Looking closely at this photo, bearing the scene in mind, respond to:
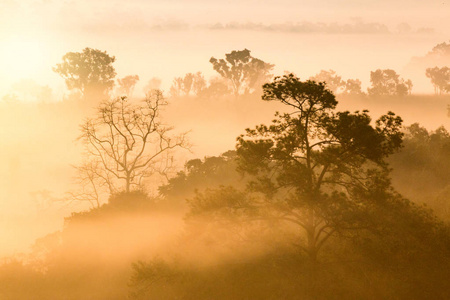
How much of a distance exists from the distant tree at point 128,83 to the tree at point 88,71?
185 ft

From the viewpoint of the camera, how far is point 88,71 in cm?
12850

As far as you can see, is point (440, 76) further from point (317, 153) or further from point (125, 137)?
point (317, 153)

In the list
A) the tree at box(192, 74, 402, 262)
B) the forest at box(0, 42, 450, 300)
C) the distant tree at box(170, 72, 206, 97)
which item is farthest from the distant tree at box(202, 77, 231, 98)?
the tree at box(192, 74, 402, 262)

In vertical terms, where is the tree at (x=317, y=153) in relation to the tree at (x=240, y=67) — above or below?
below

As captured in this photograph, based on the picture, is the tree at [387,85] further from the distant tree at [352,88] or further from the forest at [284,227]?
the forest at [284,227]

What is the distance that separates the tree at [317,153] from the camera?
2839 cm

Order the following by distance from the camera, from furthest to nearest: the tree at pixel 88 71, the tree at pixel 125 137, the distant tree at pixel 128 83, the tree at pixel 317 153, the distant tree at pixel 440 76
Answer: the distant tree at pixel 128 83
the distant tree at pixel 440 76
the tree at pixel 88 71
the tree at pixel 125 137
the tree at pixel 317 153

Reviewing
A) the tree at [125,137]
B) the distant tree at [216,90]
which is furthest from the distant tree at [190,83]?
the tree at [125,137]

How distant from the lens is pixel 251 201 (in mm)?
30859

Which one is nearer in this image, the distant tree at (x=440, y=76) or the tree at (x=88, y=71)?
the tree at (x=88, y=71)

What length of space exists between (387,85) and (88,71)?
81256 millimetres

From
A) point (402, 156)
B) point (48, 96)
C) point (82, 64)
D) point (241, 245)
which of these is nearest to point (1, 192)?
point (82, 64)

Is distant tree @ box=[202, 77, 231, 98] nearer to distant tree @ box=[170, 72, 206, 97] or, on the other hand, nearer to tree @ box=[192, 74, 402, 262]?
distant tree @ box=[170, 72, 206, 97]

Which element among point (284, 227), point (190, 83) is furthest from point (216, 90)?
point (284, 227)
